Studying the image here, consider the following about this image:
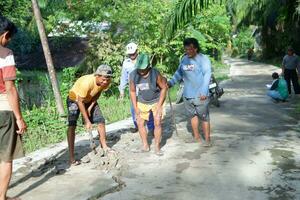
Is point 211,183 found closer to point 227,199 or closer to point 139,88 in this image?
point 227,199

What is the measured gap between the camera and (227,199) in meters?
5.16

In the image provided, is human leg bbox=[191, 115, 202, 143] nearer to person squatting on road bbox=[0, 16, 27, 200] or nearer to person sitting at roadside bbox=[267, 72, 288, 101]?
person squatting on road bbox=[0, 16, 27, 200]

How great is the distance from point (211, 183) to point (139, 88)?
2.13 metres

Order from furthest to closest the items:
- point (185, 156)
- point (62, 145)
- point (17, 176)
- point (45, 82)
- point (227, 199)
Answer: point (45, 82), point (62, 145), point (185, 156), point (17, 176), point (227, 199)

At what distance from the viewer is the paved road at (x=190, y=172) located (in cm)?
546

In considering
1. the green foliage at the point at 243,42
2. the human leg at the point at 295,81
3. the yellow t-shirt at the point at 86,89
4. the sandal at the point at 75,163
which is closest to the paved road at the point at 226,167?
the sandal at the point at 75,163

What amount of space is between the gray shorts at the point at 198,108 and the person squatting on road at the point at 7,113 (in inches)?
133

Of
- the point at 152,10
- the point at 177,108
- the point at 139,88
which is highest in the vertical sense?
the point at 152,10

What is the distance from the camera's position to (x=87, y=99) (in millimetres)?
6707

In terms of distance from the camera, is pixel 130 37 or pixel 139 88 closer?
pixel 139 88

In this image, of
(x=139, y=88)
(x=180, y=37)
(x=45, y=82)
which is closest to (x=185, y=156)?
(x=139, y=88)

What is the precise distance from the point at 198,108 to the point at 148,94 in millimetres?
882

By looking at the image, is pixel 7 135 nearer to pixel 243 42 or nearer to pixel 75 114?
pixel 75 114

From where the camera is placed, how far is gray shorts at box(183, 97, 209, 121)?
25.1 ft
